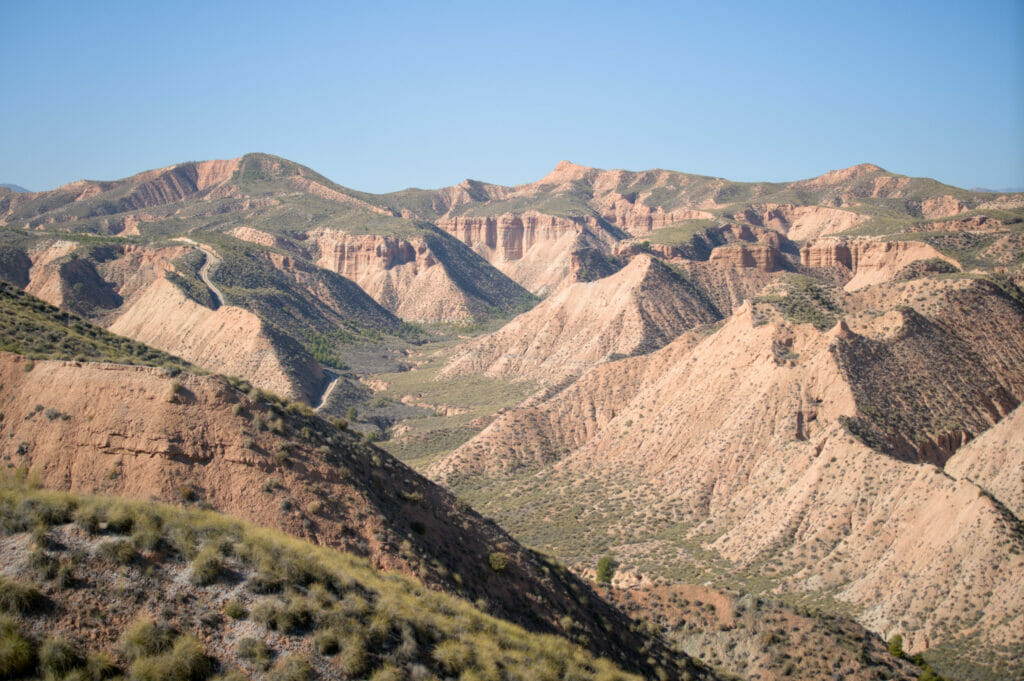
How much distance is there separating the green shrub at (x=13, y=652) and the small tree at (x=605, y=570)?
28.7 metres

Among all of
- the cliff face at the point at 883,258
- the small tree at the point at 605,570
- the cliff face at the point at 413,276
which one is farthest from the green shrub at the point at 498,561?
the cliff face at the point at 413,276

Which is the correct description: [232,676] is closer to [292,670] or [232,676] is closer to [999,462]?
[292,670]

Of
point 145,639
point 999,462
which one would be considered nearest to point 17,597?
point 145,639

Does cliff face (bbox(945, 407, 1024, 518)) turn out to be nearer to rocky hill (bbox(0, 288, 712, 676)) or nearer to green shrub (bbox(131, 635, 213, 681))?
rocky hill (bbox(0, 288, 712, 676))

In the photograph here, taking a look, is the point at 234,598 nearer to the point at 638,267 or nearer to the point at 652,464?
the point at 652,464

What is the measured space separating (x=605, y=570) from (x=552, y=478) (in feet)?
56.9

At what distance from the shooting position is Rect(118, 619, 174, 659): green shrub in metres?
14.5

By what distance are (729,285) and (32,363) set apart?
298 ft

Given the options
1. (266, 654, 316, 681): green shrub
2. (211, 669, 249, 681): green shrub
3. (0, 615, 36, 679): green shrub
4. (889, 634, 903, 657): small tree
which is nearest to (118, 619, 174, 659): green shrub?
(211, 669, 249, 681): green shrub

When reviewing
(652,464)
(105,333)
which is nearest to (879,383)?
(652,464)

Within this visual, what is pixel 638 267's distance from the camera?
9769cm

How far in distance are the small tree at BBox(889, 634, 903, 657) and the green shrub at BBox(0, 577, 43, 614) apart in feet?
87.6

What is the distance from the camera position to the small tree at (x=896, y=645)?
30000 mm

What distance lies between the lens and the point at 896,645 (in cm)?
3088
